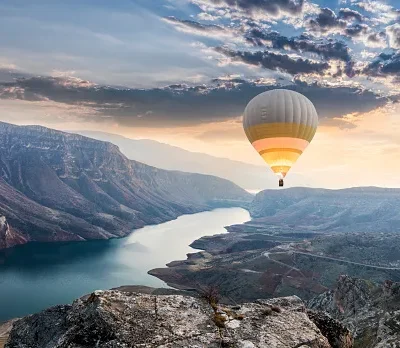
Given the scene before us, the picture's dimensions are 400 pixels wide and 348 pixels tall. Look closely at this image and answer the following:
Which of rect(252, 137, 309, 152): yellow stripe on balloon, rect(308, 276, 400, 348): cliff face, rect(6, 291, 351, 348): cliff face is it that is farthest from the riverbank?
rect(6, 291, 351, 348): cliff face

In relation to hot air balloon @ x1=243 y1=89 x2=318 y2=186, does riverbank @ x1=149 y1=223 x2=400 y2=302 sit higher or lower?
lower

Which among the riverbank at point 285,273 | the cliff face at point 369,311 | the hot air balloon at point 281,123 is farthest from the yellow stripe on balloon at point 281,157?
the riverbank at point 285,273

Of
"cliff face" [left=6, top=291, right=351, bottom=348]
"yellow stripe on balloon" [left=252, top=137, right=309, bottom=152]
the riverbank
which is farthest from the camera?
the riverbank

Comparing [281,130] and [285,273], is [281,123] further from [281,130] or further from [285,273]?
[285,273]

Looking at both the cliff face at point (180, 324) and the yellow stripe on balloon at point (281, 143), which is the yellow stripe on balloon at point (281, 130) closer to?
the yellow stripe on balloon at point (281, 143)

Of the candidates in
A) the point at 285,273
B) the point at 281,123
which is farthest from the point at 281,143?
the point at 285,273

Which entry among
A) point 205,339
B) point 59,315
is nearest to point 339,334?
point 205,339

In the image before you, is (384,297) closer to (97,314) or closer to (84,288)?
(97,314)

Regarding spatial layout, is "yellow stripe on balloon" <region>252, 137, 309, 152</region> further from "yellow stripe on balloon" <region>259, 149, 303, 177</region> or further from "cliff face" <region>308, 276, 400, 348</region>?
"cliff face" <region>308, 276, 400, 348</region>
